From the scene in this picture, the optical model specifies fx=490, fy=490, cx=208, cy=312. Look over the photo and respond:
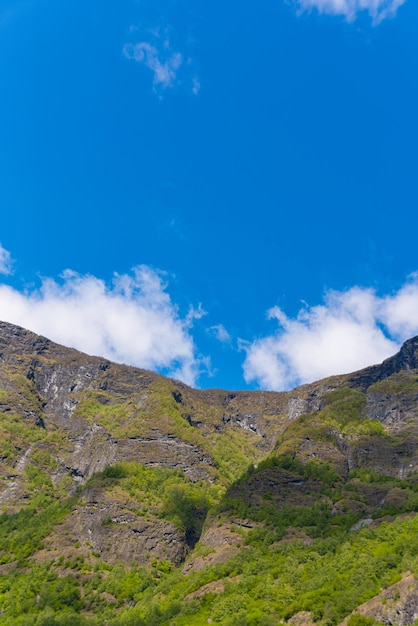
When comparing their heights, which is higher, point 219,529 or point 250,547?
point 219,529

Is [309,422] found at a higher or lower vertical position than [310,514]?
higher

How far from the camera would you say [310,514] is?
4786 inches

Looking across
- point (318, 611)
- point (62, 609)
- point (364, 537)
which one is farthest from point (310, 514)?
point (62, 609)

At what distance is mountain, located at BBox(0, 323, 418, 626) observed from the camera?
82.2m

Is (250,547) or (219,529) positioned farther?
(219,529)

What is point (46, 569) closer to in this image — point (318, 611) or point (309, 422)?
point (318, 611)

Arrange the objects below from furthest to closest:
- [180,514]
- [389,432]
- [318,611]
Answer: [389,432]
[180,514]
[318,611]

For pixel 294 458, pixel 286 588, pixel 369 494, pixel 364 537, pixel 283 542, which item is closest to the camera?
pixel 286 588

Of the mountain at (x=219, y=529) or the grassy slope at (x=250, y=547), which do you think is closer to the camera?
the mountain at (x=219, y=529)

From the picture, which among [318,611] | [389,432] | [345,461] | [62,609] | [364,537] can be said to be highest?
[389,432]

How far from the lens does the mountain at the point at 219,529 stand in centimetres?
8219

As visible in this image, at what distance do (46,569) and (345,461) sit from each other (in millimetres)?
92134

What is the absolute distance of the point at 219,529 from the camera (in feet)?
401

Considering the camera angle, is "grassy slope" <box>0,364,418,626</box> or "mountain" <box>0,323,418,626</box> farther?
"grassy slope" <box>0,364,418,626</box>
